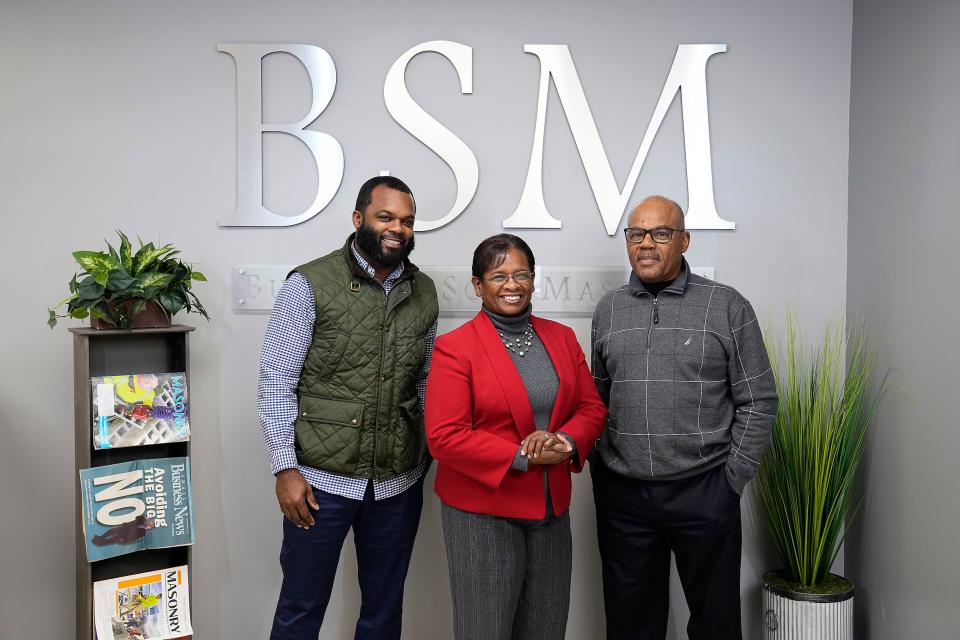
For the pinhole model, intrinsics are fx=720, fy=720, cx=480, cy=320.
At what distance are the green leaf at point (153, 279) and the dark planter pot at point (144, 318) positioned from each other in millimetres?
61

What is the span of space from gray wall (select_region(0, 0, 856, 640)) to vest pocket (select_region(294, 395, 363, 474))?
688 mm

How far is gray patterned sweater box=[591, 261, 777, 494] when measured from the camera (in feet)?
6.70

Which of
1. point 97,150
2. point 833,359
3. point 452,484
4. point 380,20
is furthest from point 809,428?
point 97,150

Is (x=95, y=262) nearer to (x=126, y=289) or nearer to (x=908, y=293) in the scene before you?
(x=126, y=289)

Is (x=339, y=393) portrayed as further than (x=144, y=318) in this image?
No

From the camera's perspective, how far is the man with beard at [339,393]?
203 cm

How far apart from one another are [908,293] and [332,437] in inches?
70.4

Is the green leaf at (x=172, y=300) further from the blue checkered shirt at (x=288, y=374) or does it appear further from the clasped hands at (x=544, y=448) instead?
the clasped hands at (x=544, y=448)

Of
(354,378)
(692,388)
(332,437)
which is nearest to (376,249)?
(354,378)

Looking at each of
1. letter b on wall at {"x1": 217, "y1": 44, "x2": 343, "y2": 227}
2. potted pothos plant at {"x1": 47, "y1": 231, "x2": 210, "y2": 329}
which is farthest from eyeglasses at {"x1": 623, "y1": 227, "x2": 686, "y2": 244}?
potted pothos plant at {"x1": 47, "y1": 231, "x2": 210, "y2": 329}

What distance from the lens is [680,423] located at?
2.04 metres

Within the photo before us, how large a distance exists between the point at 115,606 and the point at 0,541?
0.79m

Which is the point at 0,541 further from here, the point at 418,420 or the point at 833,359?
the point at 833,359

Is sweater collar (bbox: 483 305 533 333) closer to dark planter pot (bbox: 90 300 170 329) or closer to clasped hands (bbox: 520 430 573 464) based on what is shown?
clasped hands (bbox: 520 430 573 464)
